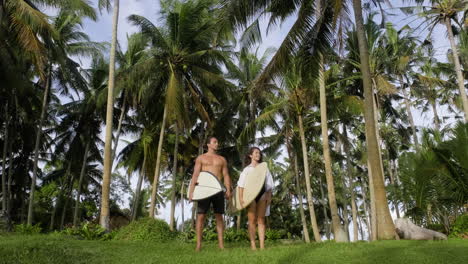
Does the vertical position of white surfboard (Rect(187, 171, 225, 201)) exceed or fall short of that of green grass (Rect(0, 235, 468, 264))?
it exceeds it

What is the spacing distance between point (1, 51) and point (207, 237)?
10.9 m

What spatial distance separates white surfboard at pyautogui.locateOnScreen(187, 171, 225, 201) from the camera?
6.02 m

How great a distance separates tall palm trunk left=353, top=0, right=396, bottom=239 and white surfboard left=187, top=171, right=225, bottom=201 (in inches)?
132

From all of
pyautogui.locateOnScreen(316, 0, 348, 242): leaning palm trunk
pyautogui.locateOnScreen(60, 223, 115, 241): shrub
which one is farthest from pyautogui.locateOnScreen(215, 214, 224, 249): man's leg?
pyautogui.locateOnScreen(60, 223, 115, 241): shrub

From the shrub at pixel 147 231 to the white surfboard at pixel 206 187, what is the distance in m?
4.93

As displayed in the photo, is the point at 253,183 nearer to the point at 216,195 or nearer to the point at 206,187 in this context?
the point at 216,195

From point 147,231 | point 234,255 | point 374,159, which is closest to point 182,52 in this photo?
point 147,231

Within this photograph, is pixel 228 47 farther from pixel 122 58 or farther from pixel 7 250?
pixel 7 250

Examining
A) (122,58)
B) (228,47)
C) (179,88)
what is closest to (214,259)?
(179,88)

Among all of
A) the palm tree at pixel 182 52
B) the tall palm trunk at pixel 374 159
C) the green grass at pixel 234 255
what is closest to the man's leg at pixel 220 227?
the green grass at pixel 234 255

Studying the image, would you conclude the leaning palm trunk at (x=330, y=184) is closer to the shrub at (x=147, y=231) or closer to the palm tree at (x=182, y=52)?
the shrub at (x=147, y=231)

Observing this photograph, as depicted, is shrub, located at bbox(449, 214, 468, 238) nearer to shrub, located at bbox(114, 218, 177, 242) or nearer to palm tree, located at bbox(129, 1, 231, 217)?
shrub, located at bbox(114, 218, 177, 242)

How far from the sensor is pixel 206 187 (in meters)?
6.07

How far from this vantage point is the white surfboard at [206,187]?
602 cm
